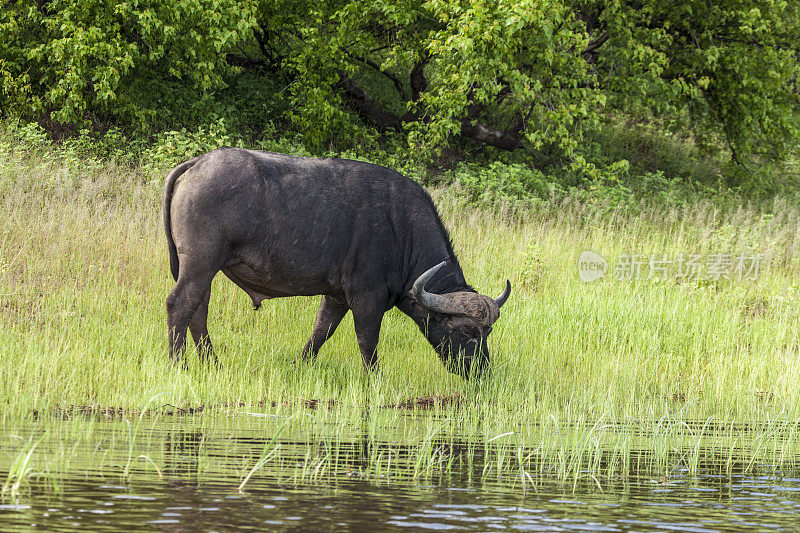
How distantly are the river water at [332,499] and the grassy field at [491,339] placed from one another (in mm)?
577

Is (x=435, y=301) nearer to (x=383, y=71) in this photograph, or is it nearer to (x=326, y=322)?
(x=326, y=322)

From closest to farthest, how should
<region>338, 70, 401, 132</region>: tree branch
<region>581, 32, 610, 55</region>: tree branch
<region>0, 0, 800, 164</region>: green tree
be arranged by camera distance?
1. <region>0, 0, 800, 164</region>: green tree
2. <region>338, 70, 401, 132</region>: tree branch
3. <region>581, 32, 610, 55</region>: tree branch

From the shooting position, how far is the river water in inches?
159

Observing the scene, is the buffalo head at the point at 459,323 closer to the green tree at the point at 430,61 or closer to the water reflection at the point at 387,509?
the water reflection at the point at 387,509

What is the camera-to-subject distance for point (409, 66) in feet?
62.7

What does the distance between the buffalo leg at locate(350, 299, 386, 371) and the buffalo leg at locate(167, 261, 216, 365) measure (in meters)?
1.36

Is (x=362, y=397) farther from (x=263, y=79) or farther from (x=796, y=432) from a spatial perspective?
(x=263, y=79)

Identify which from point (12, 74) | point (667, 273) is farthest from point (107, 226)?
point (667, 273)

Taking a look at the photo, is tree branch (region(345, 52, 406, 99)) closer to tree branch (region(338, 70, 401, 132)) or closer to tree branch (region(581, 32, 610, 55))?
tree branch (region(338, 70, 401, 132))

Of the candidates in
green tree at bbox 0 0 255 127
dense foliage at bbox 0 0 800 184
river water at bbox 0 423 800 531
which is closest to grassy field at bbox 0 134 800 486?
river water at bbox 0 423 800 531

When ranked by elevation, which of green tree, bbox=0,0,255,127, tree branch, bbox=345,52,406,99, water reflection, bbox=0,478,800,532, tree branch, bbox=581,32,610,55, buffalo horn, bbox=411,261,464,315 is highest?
tree branch, bbox=581,32,610,55

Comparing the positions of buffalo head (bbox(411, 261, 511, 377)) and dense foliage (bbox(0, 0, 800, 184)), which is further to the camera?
dense foliage (bbox(0, 0, 800, 184))

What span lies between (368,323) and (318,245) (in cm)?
85

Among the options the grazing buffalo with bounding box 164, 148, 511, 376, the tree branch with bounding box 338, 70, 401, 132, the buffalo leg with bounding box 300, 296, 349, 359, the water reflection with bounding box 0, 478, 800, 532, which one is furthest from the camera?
the tree branch with bounding box 338, 70, 401, 132
